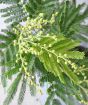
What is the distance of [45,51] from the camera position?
738 millimetres

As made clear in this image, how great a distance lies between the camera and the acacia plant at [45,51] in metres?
0.74

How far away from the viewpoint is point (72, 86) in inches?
38.8

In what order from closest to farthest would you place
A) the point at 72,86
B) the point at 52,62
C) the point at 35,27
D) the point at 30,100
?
the point at 52,62
the point at 35,27
the point at 72,86
the point at 30,100

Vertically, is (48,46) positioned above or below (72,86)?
above

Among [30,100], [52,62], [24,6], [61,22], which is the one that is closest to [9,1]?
[24,6]

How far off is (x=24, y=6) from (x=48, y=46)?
0.36m

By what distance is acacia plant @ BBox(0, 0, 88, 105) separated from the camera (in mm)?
745

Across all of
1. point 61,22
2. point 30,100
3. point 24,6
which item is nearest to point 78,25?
point 61,22

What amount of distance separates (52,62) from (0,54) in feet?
0.98

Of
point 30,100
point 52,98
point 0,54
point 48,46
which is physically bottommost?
point 30,100

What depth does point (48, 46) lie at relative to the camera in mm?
750

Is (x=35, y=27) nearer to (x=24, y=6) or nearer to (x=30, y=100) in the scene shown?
(x=24, y=6)

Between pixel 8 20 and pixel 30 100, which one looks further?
pixel 30 100

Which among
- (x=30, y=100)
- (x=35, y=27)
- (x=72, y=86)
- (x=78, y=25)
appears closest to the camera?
(x=35, y=27)
